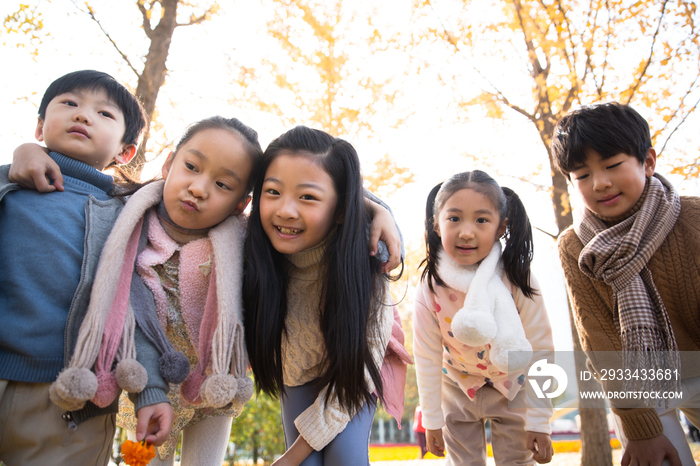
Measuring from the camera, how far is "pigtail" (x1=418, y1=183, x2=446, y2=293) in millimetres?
2363

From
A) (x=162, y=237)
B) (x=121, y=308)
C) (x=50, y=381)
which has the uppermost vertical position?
(x=162, y=237)

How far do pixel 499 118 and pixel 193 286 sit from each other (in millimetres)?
3854

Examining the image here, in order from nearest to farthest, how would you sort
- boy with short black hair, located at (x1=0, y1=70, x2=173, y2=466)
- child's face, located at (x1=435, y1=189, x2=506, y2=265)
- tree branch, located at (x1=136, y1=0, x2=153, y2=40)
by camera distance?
boy with short black hair, located at (x1=0, y1=70, x2=173, y2=466)
child's face, located at (x1=435, y1=189, x2=506, y2=265)
tree branch, located at (x1=136, y1=0, x2=153, y2=40)

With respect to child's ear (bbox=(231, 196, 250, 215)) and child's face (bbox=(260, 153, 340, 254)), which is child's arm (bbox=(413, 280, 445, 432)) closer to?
child's face (bbox=(260, 153, 340, 254))

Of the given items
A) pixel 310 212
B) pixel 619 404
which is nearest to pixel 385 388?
pixel 310 212

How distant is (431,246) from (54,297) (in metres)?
1.72

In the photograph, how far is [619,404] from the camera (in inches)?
77.2

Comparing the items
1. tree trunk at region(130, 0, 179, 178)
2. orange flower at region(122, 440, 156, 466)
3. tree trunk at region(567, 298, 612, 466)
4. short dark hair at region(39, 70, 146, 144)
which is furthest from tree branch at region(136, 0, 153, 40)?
tree trunk at region(567, 298, 612, 466)

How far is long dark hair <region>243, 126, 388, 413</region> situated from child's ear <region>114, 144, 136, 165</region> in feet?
2.10

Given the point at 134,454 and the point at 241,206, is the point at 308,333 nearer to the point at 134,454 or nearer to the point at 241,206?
the point at 241,206

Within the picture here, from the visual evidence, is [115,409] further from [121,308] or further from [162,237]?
[162,237]

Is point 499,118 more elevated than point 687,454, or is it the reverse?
point 499,118

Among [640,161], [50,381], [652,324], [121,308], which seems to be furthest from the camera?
[640,161]

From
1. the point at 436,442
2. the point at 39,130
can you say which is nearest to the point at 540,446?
the point at 436,442
